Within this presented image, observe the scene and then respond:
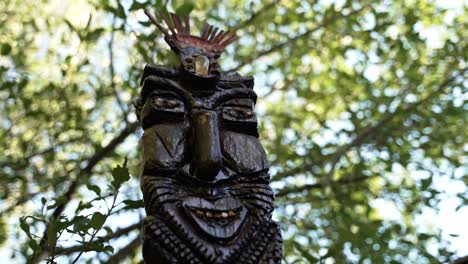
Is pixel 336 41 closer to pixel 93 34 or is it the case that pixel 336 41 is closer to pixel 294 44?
pixel 294 44

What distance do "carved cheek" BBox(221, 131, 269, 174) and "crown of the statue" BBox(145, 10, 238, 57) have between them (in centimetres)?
70

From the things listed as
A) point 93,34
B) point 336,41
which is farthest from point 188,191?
point 336,41

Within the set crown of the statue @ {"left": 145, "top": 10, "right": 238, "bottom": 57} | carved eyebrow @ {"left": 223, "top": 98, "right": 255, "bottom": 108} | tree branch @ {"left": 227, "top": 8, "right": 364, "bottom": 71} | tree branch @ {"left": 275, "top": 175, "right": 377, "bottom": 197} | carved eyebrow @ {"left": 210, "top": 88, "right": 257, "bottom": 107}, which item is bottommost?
carved eyebrow @ {"left": 223, "top": 98, "right": 255, "bottom": 108}

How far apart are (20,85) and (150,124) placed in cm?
224

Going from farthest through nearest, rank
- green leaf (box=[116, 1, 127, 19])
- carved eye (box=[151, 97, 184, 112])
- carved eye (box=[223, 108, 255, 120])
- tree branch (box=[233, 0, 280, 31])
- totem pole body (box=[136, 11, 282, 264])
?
tree branch (box=[233, 0, 280, 31])
green leaf (box=[116, 1, 127, 19])
carved eye (box=[223, 108, 255, 120])
carved eye (box=[151, 97, 184, 112])
totem pole body (box=[136, 11, 282, 264])

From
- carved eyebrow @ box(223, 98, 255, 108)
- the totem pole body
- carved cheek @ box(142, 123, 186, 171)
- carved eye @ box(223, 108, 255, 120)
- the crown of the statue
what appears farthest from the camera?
the crown of the statue

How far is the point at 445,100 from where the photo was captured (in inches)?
239

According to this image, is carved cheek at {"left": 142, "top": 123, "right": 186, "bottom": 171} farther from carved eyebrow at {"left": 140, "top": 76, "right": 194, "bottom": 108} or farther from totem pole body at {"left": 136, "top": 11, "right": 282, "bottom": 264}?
carved eyebrow at {"left": 140, "top": 76, "right": 194, "bottom": 108}

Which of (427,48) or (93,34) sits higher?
(427,48)

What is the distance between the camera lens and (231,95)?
11.9 ft

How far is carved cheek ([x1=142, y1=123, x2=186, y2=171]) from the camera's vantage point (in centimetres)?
310

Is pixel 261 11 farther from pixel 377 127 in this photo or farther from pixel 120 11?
pixel 120 11

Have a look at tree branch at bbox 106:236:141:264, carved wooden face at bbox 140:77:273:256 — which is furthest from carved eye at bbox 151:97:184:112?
tree branch at bbox 106:236:141:264

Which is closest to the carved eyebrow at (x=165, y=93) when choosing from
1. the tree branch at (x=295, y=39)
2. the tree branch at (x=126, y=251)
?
the tree branch at (x=126, y=251)
